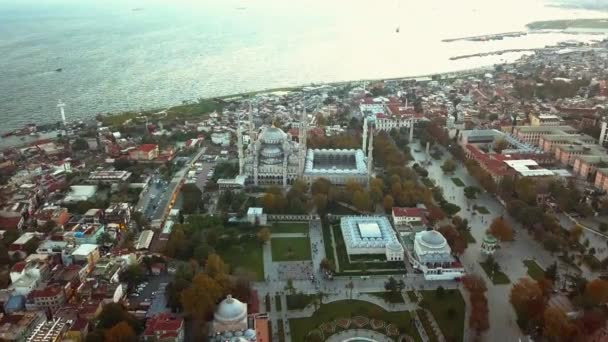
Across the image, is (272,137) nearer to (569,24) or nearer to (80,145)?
(80,145)

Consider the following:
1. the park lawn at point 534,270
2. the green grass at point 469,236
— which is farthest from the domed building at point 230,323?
the park lawn at point 534,270

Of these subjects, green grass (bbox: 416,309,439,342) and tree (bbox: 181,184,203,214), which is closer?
green grass (bbox: 416,309,439,342)

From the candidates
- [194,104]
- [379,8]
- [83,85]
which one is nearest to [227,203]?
[194,104]

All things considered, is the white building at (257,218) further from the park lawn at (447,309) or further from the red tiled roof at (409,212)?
the park lawn at (447,309)

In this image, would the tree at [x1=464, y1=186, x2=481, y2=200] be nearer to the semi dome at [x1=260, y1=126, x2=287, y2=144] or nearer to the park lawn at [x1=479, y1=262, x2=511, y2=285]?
the park lawn at [x1=479, y1=262, x2=511, y2=285]

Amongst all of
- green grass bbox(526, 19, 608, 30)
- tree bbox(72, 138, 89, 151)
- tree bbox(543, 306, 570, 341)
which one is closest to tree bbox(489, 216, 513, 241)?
tree bbox(543, 306, 570, 341)

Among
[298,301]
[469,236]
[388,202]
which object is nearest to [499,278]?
[469,236]
